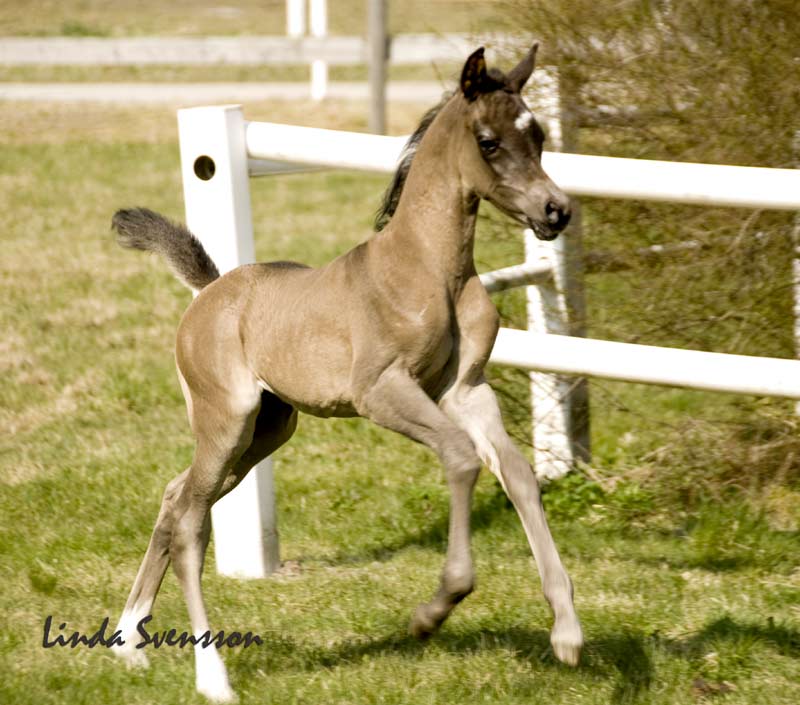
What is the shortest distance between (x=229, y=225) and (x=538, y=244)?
152cm

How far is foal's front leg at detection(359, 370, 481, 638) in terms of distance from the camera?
366 cm

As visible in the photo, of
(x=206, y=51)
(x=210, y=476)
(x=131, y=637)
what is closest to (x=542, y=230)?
(x=210, y=476)

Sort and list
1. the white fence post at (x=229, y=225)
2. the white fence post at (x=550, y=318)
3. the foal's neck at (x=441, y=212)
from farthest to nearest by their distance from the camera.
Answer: the white fence post at (x=550, y=318) < the white fence post at (x=229, y=225) < the foal's neck at (x=441, y=212)

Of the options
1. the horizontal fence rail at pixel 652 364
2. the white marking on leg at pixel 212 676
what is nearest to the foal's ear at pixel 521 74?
the horizontal fence rail at pixel 652 364

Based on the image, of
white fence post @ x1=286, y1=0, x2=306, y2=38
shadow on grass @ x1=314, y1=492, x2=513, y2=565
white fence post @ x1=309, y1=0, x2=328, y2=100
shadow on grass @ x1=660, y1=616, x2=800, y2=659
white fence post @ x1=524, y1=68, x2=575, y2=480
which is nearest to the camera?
shadow on grass @ x1=660, y1=616, x2=800, y2=659

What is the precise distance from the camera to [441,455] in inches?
149

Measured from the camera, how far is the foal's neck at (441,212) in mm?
3885

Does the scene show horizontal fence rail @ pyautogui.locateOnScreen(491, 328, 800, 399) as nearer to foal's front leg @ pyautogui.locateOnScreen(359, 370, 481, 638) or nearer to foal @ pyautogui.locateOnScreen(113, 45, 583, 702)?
foal @ pyautogui.locateOnScreen(113, 45, 583, 702)

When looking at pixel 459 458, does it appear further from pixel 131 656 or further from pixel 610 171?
pixel 131 656

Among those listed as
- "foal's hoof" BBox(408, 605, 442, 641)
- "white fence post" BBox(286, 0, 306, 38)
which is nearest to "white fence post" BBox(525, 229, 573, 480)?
"foal's hoof" BBox(408, 605, 442, 641)

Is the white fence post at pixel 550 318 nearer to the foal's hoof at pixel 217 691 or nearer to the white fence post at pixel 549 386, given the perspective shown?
the white fence post at pixel 549 386

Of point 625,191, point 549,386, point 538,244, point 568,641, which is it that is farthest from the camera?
point 549,386

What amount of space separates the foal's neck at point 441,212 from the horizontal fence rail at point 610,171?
0.71 metres
